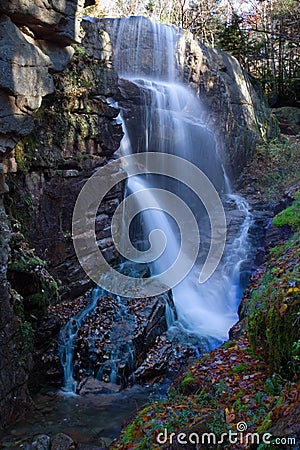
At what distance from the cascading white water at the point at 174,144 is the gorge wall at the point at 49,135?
2158 mm

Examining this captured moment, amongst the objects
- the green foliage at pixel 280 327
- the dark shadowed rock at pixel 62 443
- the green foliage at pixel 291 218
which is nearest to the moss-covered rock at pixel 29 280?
the dark shadowed rock at pixel 62 443

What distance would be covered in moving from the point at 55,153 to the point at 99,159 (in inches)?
48.6

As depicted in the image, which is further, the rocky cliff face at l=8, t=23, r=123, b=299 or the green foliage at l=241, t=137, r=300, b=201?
the green foliage at l=241, t=137, r=300, b=201

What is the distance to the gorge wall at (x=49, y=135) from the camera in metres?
5.88

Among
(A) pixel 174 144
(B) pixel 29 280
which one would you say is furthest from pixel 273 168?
(B) pixel 29 280

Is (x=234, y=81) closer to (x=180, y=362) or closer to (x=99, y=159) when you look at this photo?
(x=99, y=159)

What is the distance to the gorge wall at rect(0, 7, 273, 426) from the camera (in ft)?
19.3

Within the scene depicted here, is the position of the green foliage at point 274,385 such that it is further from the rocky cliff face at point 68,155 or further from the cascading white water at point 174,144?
the rocky cliff face at point 68,155

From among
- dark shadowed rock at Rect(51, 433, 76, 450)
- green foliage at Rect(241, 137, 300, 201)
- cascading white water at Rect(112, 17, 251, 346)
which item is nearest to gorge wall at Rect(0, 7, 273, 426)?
dark shadowed rock at Rect(51, 433, 76, 450)

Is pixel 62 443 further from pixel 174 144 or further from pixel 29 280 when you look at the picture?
pixel 174 144

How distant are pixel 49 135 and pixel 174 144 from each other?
5.59m

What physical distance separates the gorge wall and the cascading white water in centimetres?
216

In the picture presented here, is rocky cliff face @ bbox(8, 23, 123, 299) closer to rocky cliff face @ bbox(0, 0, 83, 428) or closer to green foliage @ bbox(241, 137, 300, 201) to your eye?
rocky cliff face @ bbox(0, 0, 83, 428)

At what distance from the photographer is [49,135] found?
8125mm
